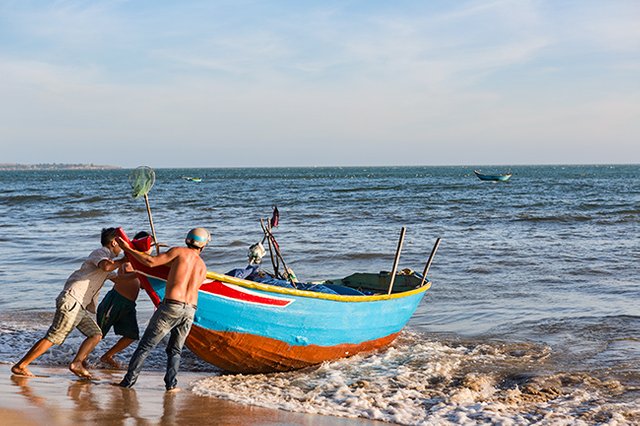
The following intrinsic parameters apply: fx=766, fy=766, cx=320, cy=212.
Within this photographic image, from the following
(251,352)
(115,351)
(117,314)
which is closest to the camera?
(251,352)

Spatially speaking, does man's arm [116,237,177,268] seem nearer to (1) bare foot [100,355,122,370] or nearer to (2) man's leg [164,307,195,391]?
(2) man's leg [164,307,195,391]

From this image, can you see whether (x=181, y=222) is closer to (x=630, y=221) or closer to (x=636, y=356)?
(x=630, y=221)

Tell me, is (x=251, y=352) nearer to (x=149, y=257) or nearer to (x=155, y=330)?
(x=155, y=330)

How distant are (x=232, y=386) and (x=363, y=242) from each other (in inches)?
544

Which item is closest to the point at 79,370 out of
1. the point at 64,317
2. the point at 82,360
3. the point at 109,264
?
the point at 82,360

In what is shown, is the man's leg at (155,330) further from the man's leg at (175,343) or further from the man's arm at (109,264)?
the man's arm at (109,264)

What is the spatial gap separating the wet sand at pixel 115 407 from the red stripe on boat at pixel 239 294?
952 mm

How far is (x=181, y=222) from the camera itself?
29.5m

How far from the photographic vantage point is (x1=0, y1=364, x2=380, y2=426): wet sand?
5707 millimetres

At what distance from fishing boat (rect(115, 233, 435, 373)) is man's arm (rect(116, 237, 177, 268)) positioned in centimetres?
14

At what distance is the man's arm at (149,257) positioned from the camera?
21.4 ft

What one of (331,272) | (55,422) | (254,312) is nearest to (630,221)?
(331,272)

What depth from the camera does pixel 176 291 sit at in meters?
6.58

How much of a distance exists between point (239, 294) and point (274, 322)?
575 mm
